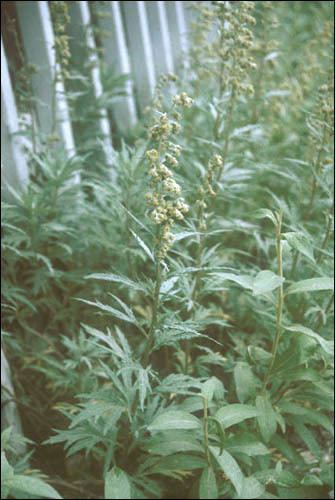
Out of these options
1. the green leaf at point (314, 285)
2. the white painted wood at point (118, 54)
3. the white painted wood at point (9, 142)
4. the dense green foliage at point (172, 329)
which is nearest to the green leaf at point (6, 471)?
the dense green foliage at point (172, 329)

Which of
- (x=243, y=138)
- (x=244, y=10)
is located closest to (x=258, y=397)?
(x=243, y=138)

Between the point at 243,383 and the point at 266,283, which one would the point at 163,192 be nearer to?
the point at 266,283

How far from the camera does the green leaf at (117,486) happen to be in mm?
1696

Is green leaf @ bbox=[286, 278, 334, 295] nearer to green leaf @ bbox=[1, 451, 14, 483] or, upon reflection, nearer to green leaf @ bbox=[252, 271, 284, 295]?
green leaf @ bbox=[252, 271, 284, 295]

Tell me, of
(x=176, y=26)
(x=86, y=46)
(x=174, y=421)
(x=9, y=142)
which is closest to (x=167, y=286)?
(x=174, y=421)

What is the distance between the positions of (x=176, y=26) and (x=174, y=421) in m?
3.15

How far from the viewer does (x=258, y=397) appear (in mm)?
1860

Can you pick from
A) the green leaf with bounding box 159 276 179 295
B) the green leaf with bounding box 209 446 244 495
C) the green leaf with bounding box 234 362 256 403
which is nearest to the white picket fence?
the green leaf with bounding box 159 276 179 295

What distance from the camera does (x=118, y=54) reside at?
3459 millimetres

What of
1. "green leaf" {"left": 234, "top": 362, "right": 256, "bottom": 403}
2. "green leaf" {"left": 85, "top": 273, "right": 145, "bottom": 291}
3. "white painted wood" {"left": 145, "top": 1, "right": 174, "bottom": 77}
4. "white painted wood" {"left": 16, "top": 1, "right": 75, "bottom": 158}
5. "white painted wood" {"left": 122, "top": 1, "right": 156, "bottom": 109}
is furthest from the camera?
"white painted wood" {"left": 145, "top": 1, "right": 174, "bottom": 77}

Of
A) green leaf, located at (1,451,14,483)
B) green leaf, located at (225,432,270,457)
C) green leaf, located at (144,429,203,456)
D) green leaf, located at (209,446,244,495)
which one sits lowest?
green leaf, located at (225,432,270,457)

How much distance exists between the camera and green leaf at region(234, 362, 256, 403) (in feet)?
6.25

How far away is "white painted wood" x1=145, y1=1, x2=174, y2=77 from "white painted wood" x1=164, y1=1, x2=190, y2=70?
79mm

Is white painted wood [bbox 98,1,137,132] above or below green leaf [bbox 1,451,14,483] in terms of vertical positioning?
above
